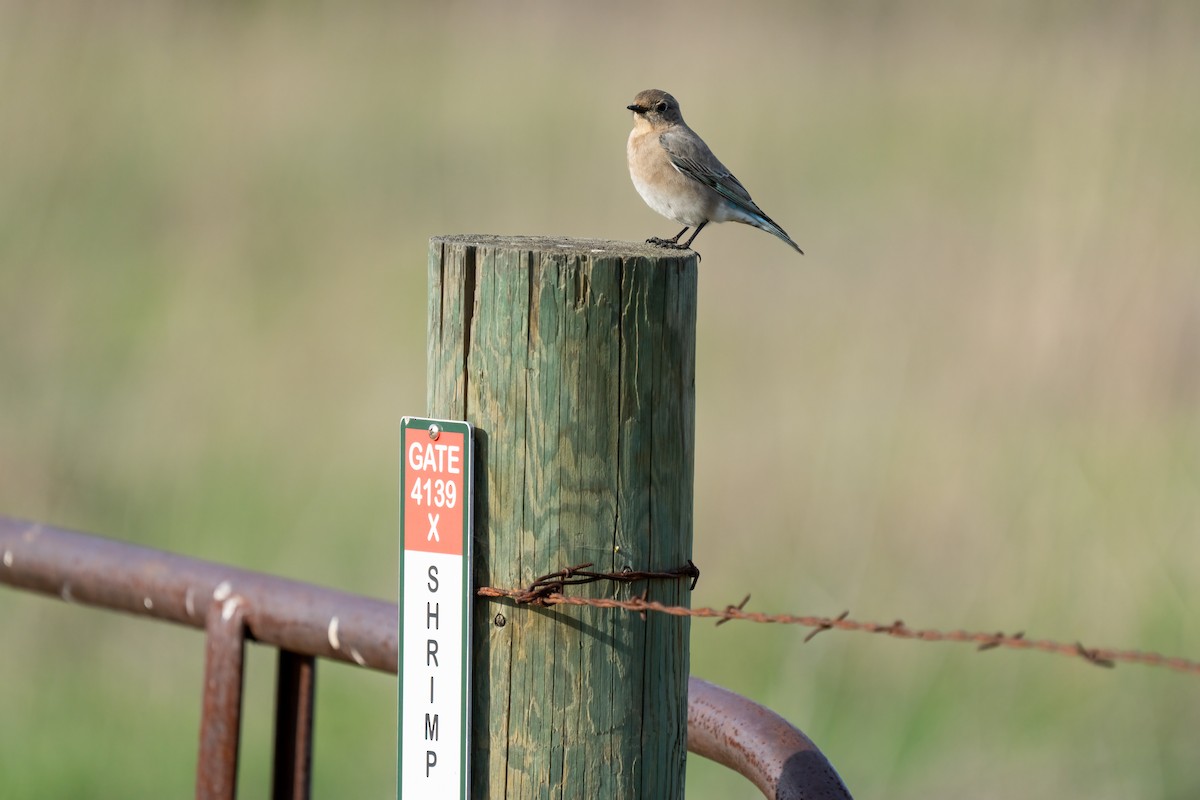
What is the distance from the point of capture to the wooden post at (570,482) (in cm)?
188

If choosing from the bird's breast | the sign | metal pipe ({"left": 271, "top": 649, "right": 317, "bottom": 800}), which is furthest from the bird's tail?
the sign

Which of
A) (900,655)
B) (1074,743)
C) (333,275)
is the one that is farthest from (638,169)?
(333,275)

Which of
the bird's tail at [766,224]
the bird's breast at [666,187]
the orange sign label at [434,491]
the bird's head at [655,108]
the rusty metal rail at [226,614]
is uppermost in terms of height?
the bird's head at [655,108]

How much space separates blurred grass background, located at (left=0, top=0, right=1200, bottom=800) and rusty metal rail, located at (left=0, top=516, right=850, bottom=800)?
81.7 inches

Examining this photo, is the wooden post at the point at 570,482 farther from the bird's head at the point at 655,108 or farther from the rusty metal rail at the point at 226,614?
the bird's head at the point at 655,108

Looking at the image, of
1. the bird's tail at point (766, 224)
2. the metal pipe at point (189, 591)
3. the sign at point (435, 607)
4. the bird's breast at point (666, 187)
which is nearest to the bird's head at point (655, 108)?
the bird's breast at point (666, 187)

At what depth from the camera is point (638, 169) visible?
14.4ft

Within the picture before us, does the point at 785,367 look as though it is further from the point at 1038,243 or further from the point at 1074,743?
the point at 1074,743

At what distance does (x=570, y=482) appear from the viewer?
190cm

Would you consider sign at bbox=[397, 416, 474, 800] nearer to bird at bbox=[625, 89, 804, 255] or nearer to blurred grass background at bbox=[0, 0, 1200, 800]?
bird at bbox=[625, 89, 804, 255]

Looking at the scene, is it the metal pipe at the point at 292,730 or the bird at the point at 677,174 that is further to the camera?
the bird at the point at 677,174

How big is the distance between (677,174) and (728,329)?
66.4 inches

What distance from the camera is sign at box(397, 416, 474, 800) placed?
1940mm

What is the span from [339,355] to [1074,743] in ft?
12.0
